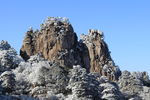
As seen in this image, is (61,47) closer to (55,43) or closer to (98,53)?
(55,43)

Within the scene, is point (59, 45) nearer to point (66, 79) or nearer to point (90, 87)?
point (66, 79)

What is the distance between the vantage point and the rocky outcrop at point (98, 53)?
477 ft

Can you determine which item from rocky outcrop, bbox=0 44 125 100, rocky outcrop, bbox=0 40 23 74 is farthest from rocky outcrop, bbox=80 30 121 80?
rocky outcrop, bbox=0 44 125 100

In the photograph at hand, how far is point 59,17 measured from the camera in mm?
136000

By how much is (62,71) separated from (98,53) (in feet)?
196

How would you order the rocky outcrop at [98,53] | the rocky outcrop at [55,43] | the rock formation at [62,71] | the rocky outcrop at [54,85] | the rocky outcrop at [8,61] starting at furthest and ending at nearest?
1. the rocky outcrop at [98,53]
2. the rocky outcrop at [55,43]
3. the rocky outcrop at [8,61]
4. the rock formation at [62,71]
5. the rocky outcrop at [54,85]

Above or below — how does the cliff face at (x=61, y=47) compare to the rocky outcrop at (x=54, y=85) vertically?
above

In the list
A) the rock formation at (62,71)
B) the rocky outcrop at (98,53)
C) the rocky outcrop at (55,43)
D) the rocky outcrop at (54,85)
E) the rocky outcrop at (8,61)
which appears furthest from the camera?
the rocky outcrop at (98,53)

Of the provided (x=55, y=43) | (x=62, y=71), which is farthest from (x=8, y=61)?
(x=55, y=43)

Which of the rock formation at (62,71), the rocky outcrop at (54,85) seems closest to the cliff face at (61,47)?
the rock formation at (62,71)

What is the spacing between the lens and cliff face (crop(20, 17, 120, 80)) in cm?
13212

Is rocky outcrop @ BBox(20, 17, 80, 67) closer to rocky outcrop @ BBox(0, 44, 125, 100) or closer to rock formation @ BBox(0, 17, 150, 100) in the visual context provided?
rock formation @ BBox(0, 17, 150, 100)

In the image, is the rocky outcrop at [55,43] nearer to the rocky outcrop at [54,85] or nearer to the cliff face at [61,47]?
the cliff face at [61,47]

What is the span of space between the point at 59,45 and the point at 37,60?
49.1ft
